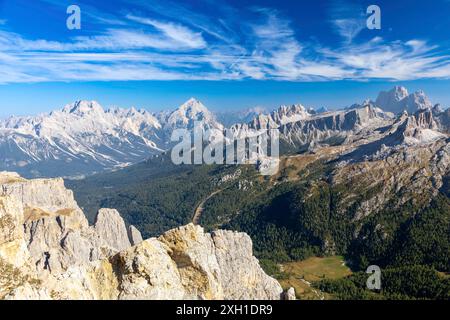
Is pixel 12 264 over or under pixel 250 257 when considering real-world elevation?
over

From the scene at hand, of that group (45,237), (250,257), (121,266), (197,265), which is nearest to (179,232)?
(197,265)

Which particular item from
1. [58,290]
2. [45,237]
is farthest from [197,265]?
[45,237]

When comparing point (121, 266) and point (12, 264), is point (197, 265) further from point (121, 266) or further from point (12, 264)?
point (12, 264)

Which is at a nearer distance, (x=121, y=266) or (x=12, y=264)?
(x=121, y=266)
